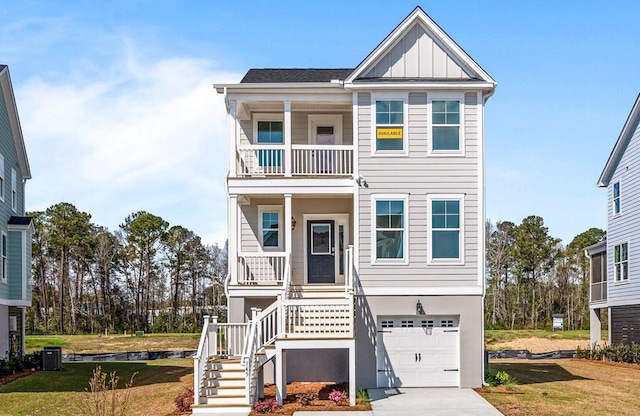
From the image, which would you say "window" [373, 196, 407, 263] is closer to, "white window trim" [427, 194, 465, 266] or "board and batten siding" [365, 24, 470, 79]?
"white window trim" [427, 194, 465, 266]

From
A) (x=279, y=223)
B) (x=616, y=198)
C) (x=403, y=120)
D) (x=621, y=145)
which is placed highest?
(x=621, y=145)

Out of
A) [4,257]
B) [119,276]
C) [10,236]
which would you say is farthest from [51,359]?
[119,276]

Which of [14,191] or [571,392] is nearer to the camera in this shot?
[571,392]

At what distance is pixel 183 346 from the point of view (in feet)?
121

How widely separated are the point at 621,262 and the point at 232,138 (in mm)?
18007

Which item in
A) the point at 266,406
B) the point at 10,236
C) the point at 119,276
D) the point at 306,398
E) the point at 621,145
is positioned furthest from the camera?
the point at 119,276

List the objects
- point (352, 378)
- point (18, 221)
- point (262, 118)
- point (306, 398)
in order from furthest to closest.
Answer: point (18, 221) < point (262, 118) < point (306, 398) < point (352, 378)

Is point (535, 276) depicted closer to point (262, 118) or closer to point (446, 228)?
point (446, 228)

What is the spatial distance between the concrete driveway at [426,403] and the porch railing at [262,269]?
4.07 meters

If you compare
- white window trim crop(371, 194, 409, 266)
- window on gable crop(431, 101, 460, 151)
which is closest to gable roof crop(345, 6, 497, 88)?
window on gable crop(431, 101, 460, 151)

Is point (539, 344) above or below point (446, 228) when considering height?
below

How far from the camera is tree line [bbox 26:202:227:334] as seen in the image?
156ft

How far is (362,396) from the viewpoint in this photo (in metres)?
16.2

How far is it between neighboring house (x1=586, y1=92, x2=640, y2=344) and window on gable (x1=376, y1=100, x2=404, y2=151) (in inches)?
513
